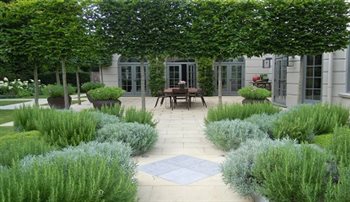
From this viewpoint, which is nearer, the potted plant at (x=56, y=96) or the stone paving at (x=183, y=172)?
the stone paving at (x=183, y=172)

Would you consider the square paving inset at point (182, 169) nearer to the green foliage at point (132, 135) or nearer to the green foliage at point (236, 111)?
the green foliage at point (132, 135)

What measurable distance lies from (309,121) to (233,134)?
4.04ft

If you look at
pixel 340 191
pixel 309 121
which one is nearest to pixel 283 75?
pixel 309 121

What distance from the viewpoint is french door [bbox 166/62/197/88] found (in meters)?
18.5

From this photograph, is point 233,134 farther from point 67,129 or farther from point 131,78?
point 131,78

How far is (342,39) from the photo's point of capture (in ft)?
26.4

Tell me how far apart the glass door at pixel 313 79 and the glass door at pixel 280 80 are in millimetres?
1421

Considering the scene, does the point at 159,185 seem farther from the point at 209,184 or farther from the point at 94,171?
the point at 94,171

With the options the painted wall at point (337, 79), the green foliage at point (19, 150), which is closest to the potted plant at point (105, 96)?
the painted wall at point (337, 79)

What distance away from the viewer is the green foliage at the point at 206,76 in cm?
1755

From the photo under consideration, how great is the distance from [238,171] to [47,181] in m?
1.91

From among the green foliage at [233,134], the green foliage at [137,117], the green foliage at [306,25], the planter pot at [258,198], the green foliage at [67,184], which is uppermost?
the green foliage at [306,25]

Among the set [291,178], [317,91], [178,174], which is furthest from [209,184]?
[317,91]

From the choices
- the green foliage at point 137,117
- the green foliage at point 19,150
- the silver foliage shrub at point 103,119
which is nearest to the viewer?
the green foliage at point 19,150
